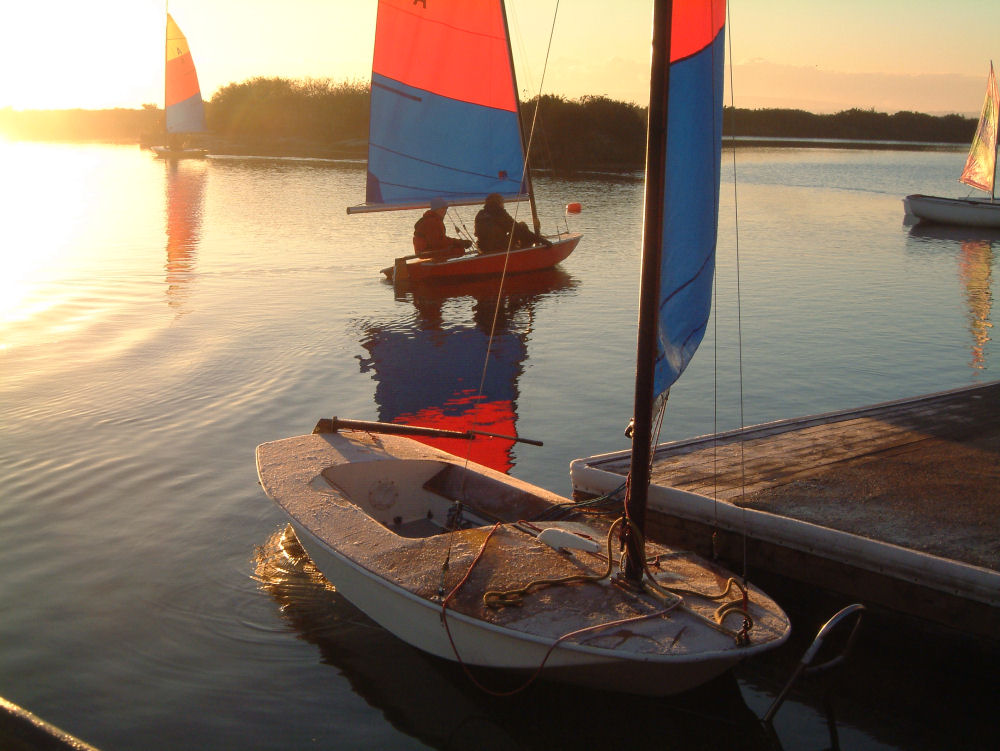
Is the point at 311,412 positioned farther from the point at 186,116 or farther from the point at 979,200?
the point at 186,116

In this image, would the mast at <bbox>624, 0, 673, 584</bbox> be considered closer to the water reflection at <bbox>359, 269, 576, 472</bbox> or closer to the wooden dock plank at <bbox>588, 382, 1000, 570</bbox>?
the wooden dock plank at <bbox>588, 382, 1000, 570</bbox>

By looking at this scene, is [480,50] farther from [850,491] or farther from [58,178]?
[58,178]

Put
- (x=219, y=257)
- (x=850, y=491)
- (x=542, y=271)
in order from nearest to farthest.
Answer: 1. (x=850, y=491)
2. (x=542, y=271)
3. (x=219, y=257)

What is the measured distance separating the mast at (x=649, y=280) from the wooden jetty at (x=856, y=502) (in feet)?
2.71

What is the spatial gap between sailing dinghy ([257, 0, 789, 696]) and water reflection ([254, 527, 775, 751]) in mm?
294

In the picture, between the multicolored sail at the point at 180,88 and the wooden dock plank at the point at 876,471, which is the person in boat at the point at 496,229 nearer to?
the wooden dock plank at the point at 876,471

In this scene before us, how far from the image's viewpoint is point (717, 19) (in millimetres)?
5512

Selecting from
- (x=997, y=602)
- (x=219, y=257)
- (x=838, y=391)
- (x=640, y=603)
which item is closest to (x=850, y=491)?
(x=997, y=602)

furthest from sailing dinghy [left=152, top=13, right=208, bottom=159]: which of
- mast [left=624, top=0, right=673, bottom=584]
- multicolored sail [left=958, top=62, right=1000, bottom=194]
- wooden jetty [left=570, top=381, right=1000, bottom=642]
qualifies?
mast [left=624, top=0, right=673, bottom=584]

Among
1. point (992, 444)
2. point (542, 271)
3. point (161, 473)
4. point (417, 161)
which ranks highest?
point (417, 161)

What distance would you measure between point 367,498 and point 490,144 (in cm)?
1485

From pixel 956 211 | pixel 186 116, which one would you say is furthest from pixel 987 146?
pixel 186 116

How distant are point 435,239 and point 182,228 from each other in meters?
13.0

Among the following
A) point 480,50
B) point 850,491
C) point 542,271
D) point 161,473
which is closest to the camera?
point 850,491
